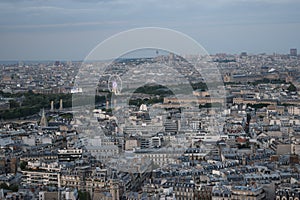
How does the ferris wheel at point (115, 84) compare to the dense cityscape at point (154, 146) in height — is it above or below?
above

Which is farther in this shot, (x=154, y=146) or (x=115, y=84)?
(x=115, y=84)

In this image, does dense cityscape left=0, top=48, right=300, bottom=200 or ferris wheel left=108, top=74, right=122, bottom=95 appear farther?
ferris wheel left=108, top=74, right=122, bottom=95

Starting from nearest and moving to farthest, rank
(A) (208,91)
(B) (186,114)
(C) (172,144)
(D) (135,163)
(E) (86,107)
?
(D) (135,163) < (C) (172,144) < (B) (186,114) < (E) (86,107) < (A) (208,91)

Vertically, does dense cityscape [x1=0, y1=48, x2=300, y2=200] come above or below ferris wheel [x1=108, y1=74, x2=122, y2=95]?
below

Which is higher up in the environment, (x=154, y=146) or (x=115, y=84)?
(x=115, y=84)

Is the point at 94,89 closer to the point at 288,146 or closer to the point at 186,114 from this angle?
the point at 186,114

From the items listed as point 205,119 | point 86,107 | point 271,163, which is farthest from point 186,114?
point 271,163

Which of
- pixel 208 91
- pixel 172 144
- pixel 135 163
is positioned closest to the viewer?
pixel 135 163

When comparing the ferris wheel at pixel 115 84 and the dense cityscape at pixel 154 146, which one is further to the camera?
the ferris wheel at pixel 115 84
